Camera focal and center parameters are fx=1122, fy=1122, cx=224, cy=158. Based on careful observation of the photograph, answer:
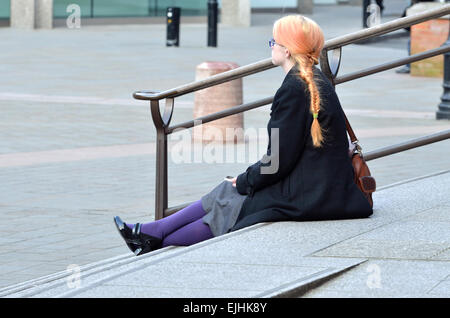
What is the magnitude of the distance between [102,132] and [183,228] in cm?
688

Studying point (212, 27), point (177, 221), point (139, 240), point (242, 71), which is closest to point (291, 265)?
point (177, 221)

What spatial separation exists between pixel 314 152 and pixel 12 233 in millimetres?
2709

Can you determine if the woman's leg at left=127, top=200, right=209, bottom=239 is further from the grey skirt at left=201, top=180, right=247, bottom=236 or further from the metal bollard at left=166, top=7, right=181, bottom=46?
the metal bollard at left=166, top=7, right=181, bottom=46

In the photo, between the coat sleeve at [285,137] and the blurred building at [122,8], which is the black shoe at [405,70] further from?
the coat sleeve at [285,137]

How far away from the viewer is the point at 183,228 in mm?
6012

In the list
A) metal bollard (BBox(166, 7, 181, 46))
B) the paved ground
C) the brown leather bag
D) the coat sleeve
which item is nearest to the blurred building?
the paved ground

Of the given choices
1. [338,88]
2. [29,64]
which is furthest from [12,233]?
[29,64]

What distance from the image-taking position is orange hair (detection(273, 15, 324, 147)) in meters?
5.71

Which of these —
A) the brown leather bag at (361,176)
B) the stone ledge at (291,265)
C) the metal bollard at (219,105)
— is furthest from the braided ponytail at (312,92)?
the metal bollard at (219,105)

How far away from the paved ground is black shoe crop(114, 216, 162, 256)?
74 cm

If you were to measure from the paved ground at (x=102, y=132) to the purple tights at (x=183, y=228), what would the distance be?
0.88m

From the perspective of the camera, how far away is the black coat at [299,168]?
18.7 ft

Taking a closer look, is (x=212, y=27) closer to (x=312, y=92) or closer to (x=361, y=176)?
(x=361, y=176)

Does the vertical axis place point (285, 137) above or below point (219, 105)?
above
